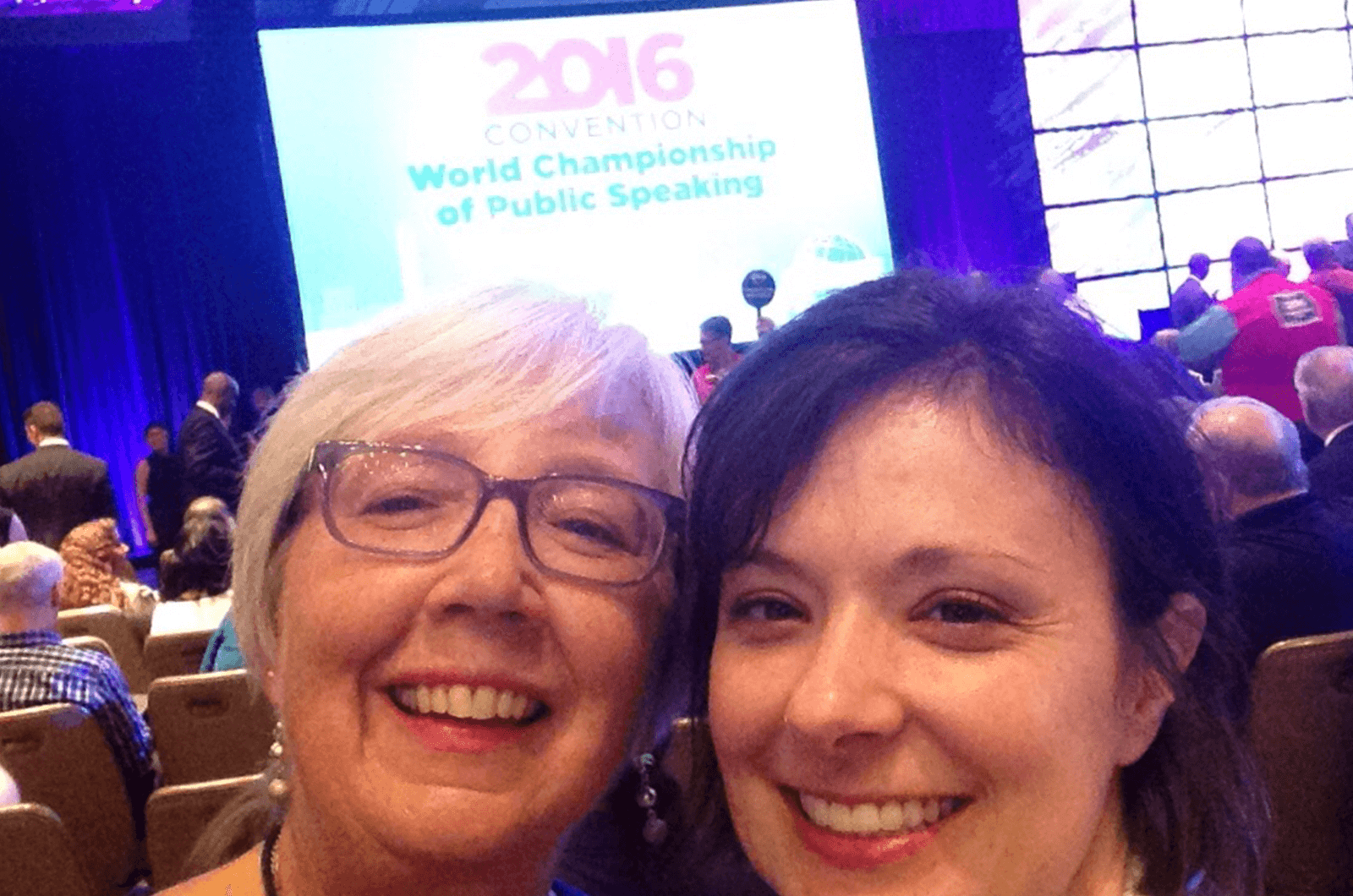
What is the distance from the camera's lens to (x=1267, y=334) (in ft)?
18.9

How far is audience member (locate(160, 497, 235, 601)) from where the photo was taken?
4.45 metres

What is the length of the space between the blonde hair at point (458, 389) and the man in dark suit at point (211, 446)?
626 centimetres

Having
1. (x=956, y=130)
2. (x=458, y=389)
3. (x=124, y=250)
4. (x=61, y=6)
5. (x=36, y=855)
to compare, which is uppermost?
(x=61, y=6)

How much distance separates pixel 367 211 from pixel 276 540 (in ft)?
18.9

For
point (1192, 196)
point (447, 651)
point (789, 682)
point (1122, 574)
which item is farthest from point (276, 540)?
point (1192, 196)

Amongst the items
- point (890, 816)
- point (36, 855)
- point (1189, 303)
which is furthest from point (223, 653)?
point (1189, 303)

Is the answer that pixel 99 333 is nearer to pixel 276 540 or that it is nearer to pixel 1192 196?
pixel 1192 196

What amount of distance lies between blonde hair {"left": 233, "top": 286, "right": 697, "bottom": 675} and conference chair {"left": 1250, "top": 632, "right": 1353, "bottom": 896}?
1.75m

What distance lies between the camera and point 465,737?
116 cm

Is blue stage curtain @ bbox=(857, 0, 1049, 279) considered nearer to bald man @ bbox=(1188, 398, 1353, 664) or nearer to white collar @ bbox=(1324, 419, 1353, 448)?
white collar @ bbox=(1324, 419, 1353, 448)

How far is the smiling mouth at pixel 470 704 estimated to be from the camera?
1.17 metres

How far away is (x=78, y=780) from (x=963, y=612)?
9.06 feet

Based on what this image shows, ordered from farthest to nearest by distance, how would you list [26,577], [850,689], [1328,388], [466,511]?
[1328,388] → [26,577] → [466,511] → [850,689]

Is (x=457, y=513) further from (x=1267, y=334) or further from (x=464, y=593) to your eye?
(x=1267, y=334)
